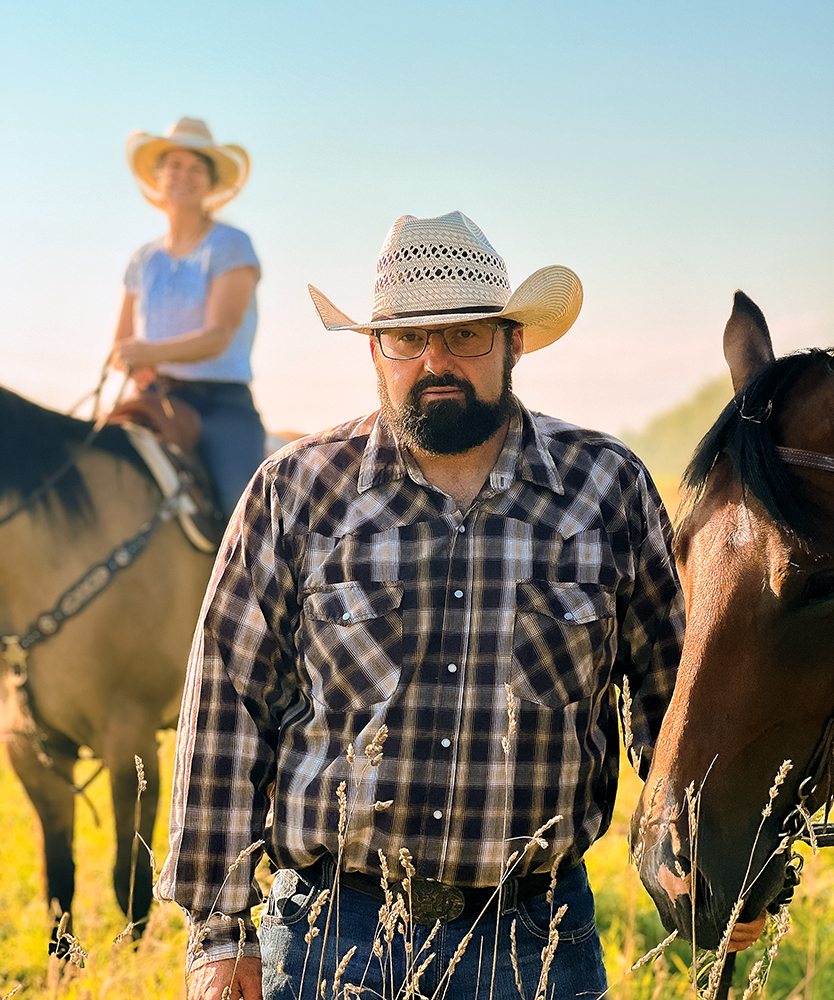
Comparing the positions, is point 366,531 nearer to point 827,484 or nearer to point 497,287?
point 497,287

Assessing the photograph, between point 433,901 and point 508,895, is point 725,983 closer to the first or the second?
point 508,895

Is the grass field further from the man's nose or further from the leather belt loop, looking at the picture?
the man's nose

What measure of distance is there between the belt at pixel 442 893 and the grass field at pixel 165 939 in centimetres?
28

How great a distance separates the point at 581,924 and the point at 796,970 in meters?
2.23

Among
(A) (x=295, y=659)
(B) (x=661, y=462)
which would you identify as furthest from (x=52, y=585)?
(B) (x=661, y=462)

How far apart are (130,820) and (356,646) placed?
3006 mm

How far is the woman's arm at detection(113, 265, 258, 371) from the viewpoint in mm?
5027

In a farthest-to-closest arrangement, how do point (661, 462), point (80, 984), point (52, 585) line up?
1. point (661, 462)
2. point (52, 585)
3. point (80, 984)

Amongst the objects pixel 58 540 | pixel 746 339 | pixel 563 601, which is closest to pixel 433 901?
pixel 563 601

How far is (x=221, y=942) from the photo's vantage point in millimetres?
2145

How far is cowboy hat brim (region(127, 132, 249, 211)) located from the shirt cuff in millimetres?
4368

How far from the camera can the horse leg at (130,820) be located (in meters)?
4.58

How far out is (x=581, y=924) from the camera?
2.26 meters

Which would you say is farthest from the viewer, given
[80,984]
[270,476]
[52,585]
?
[52,585]
